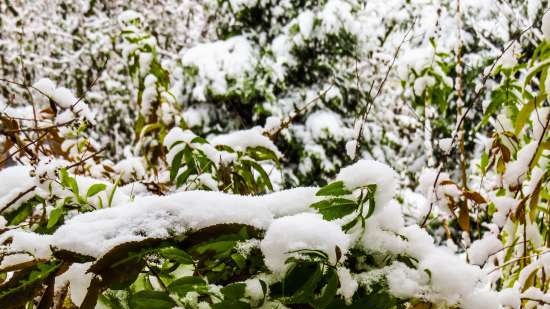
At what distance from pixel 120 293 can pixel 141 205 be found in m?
0.19

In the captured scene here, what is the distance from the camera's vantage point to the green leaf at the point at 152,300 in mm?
642

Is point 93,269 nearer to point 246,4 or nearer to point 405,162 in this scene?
point 246,4

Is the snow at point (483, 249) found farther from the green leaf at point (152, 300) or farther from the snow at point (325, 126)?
the snow at point (325, 126)

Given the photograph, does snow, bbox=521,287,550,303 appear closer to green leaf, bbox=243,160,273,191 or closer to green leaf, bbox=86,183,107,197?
green leaf, bbox=243,160,273,191

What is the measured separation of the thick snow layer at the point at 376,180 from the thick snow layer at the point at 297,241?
0.09 m

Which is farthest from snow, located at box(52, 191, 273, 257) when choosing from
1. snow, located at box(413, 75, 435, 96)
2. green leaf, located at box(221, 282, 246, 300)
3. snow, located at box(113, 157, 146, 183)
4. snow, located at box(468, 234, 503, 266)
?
snow, located at box(413, 75, 435, 96)

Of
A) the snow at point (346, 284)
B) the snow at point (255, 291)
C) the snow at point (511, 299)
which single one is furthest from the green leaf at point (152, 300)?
the snow at point (511, 299)

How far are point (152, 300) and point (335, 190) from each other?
0.31 metres

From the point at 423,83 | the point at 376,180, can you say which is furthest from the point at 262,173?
the point at 423,83

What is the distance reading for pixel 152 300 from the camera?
65cm

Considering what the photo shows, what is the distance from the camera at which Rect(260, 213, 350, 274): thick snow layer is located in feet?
2.17

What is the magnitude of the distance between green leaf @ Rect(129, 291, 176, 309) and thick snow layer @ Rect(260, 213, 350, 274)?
143 millimetres

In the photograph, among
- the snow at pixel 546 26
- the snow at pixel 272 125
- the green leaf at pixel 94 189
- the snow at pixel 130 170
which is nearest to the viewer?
the green leaf at pixel 94 189

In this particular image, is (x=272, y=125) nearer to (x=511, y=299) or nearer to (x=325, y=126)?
(x=511, y=299)
